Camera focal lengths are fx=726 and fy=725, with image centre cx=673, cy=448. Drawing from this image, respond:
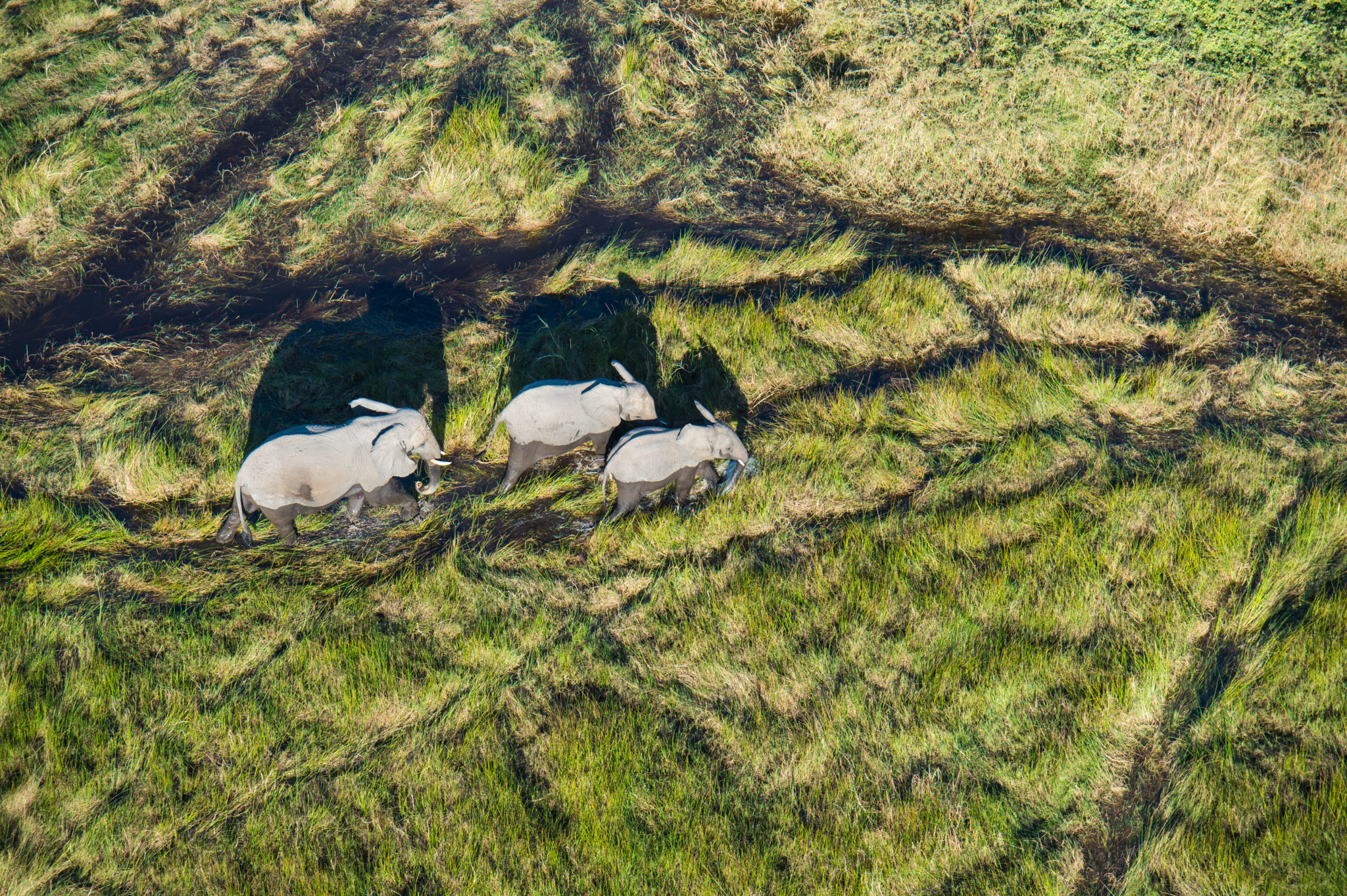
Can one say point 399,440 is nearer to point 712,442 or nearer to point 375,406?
point 375,406

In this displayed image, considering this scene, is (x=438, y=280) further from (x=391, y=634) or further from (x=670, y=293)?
(x=391, y=634)

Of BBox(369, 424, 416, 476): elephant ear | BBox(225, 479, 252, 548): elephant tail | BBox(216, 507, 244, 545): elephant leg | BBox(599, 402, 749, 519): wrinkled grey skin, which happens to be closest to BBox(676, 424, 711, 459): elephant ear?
BBox(599, 402, 749, 519): wrinkled grey skin

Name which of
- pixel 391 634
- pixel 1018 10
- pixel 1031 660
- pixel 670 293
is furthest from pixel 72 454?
pixel 1018 10

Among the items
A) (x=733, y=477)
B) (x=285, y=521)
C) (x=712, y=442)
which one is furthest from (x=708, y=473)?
(x=285, y=521)

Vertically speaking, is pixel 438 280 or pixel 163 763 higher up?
pixel 438 280

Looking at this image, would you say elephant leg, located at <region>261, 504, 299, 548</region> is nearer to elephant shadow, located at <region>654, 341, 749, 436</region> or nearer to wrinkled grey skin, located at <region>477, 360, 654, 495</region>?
wrinkled grey skin, located at <region>477, 360, 654, 495</region>

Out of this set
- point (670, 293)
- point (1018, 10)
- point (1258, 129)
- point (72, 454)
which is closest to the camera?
point (72, 454)
